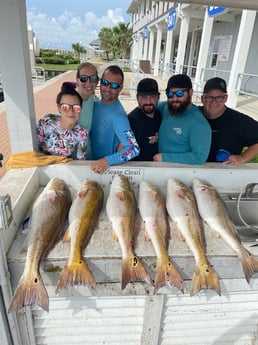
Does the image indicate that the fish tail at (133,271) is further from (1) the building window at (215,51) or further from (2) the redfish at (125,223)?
(1) the building window at (215,51)

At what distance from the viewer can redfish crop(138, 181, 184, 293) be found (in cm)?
168

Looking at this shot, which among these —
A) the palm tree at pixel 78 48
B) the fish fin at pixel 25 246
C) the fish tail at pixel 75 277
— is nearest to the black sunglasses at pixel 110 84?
the fish fin at pixel 25 246

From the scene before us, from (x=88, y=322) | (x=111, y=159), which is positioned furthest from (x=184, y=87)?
(x=88, y=322)

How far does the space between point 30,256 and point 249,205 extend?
193cm

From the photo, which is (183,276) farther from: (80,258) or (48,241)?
(48,241)

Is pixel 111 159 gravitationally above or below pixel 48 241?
above

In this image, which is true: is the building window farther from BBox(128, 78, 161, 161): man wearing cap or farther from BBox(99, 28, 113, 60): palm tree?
BBox(99, 28, 113, 60): palm tree

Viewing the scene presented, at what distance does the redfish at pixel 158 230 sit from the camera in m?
1.68

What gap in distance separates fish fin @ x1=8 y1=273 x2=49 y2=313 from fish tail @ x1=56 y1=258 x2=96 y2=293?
10 centimetres

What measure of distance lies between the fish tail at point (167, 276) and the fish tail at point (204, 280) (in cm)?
8

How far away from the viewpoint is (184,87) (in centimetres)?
281

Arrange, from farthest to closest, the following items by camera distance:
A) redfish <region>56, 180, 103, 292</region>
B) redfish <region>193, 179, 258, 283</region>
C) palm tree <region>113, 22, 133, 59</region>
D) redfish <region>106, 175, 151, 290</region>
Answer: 1. palm tree <region>113, 22, 133, 59</region>
2. redfish <region>193, 179, 258, 283</region>
3. redfish <region>106, 175, 151, 290</region>
4. redfish <region>56, 180, 103, 292</region>

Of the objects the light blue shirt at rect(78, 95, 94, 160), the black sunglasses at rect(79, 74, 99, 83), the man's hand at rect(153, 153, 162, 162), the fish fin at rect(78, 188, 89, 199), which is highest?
the black sunglasses at rect(79, 74, 99, 83)

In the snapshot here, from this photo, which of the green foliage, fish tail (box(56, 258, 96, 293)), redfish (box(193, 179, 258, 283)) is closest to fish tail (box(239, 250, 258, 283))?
redfish (box(193, 179, 258, 283))
